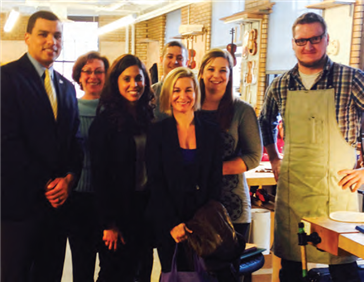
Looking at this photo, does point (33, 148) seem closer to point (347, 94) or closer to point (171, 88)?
point (171, 88)

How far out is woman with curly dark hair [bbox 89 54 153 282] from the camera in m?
2.67

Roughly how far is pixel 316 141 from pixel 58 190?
1485 millimetres

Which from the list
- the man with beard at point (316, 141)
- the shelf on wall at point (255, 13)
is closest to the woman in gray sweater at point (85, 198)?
the man with beard at point (316, 141)

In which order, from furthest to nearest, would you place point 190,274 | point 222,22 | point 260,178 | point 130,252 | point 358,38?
point 222,22
point 358,38
point 260,178
point 130,252
point 190,274

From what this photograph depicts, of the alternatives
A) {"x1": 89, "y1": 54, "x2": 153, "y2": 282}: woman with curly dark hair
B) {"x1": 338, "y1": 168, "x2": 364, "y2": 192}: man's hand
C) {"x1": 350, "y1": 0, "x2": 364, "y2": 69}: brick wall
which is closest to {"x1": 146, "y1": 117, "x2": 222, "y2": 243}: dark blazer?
{"x1": 89, "y1": 54, "x2": 153, "y2": 282}: woman with curly dark hair

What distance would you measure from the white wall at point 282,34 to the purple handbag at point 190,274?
18.2 ft

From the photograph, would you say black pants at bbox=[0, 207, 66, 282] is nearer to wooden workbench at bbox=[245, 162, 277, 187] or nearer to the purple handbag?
the purple handbag

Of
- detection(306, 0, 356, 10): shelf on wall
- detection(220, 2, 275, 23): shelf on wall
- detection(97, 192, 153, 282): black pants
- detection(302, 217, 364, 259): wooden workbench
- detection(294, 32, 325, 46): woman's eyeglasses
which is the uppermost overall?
detection(220, 2, 275, 23): shelf on wall

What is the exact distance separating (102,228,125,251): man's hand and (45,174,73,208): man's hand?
309 mm

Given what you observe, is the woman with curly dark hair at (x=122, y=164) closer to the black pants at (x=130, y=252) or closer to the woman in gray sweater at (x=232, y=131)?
the black pants at (x=130, y=252)

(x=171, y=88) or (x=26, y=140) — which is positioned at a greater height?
(x=171, y=88)

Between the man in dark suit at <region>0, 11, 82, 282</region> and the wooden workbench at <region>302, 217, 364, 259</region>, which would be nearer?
the wooden workbench at <region>302, 217, 364, 259</region>

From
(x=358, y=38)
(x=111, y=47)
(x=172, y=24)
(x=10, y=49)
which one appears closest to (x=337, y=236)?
(x=358, y=38)

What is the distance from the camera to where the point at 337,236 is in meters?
2.35
